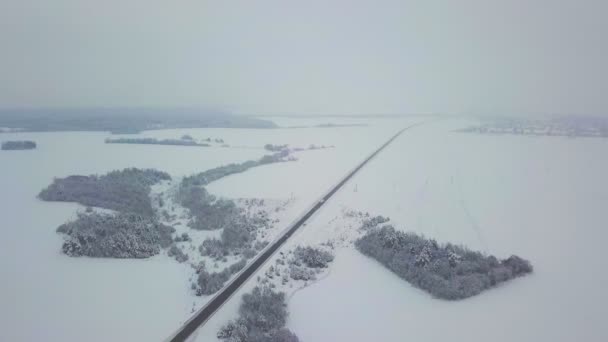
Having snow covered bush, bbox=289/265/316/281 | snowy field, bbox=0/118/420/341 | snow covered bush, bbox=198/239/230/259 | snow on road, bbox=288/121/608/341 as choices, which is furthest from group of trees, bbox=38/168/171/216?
snow on road, bbox=288/121/608/341

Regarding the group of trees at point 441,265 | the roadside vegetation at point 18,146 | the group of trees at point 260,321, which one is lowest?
the group of trees at point 260,321

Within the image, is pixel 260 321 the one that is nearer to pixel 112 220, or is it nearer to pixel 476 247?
pixel 476 247

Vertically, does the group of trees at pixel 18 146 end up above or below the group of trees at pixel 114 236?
above

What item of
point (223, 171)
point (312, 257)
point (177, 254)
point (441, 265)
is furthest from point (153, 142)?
point (441, 265)

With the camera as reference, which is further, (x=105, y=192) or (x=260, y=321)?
(x=105, y=192)

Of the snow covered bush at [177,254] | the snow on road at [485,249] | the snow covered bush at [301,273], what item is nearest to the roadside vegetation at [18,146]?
the snow covered bush at [177,254]

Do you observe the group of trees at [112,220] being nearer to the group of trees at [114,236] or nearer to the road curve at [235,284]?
the group of trees at [114,236]

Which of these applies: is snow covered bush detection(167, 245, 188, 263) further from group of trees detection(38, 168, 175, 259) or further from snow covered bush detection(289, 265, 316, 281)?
snow covered bush detection(289, 265, 316, 281)
